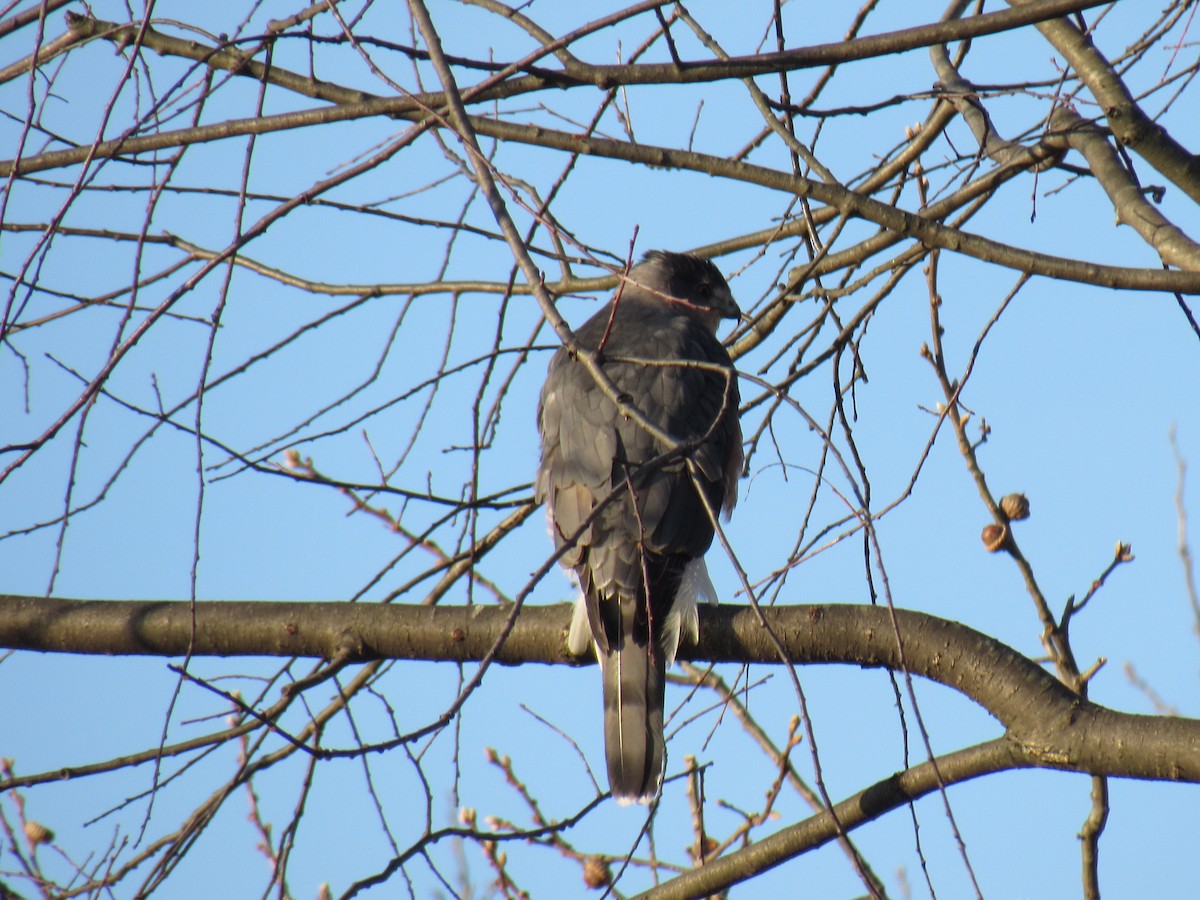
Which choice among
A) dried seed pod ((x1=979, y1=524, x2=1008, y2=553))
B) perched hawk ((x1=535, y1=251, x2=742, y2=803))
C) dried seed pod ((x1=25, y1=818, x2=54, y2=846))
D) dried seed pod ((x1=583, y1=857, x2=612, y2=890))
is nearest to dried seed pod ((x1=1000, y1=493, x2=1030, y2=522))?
dried seed pod ((x1=979, y1=524, x2=1008, y2=553))

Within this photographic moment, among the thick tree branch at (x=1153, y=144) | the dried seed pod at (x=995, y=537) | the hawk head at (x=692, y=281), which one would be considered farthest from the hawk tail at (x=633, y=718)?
the hawk head at (x=692, y=281)

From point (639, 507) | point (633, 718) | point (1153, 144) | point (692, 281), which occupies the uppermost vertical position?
point (692, 281)

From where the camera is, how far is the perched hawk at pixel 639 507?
14.3ft

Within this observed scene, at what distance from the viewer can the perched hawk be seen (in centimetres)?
434

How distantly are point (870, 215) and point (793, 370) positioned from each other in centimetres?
77

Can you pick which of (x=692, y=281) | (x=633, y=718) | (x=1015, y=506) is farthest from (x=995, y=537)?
(x=692, y=281)

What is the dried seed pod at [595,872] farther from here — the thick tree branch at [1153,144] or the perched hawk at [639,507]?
the thick tree branch at [1153,144]

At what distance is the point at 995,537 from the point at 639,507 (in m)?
1.18

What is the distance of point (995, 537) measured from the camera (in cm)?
406

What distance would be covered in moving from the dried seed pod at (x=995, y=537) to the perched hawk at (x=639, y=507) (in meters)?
0.87

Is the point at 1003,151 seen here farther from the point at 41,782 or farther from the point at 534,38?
the point at 41,782

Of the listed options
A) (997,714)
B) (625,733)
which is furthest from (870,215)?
(625,733)

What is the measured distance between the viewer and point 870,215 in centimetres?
362

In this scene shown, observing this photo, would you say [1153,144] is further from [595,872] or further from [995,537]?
[595,872]
